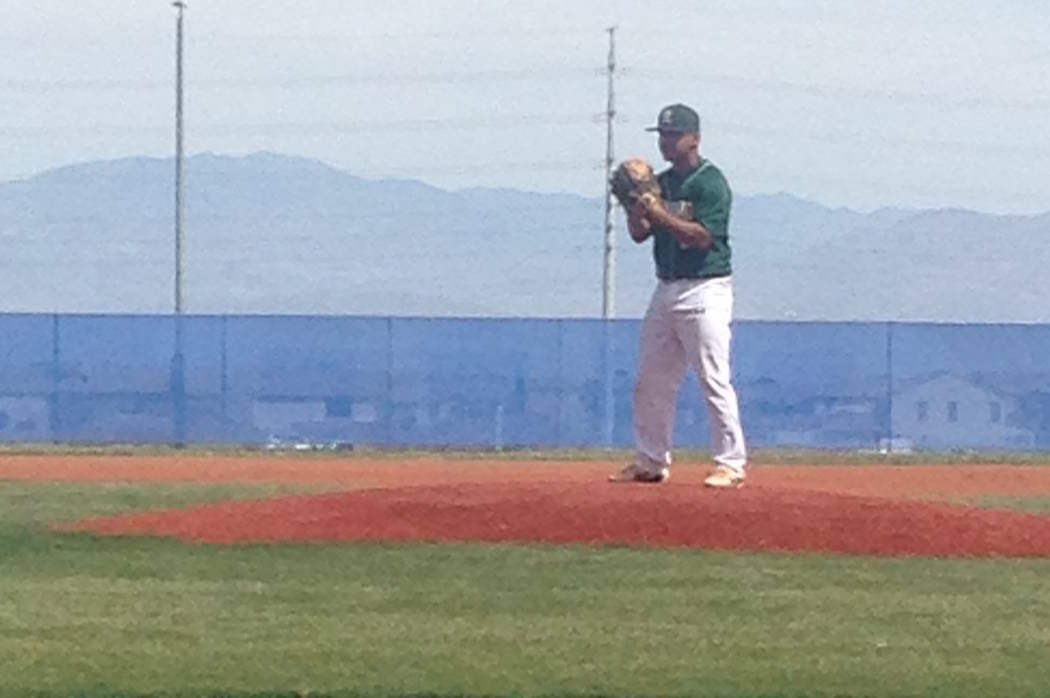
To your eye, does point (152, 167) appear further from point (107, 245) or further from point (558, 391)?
point (558, 391)

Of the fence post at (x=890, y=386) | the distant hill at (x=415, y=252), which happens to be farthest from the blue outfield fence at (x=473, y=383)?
the distant hill at (x=415, y=252)

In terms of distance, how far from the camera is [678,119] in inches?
516

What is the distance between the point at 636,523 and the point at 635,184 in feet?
6.15

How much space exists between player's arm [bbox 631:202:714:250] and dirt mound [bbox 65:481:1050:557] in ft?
4.17

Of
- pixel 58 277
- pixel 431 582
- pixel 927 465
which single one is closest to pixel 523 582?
pixel 431 582

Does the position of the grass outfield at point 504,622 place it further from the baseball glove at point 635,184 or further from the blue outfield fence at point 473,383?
the blue outfield fence at point 473,383

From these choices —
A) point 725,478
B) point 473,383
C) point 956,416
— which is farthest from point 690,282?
point 956,416

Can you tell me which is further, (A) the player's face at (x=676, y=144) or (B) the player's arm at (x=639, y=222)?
(A) the player's face at (x=676, y=144)

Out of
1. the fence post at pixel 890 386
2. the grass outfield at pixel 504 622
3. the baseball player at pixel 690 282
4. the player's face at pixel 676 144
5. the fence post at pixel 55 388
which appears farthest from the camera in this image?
the fence post at pixel 890 386

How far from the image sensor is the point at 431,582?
1059cm

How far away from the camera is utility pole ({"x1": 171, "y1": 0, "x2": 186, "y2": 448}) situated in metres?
33.0

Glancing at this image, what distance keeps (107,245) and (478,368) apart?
9590 centimetres

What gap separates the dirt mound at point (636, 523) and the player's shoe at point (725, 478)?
19 cm

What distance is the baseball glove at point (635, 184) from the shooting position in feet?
42.8
